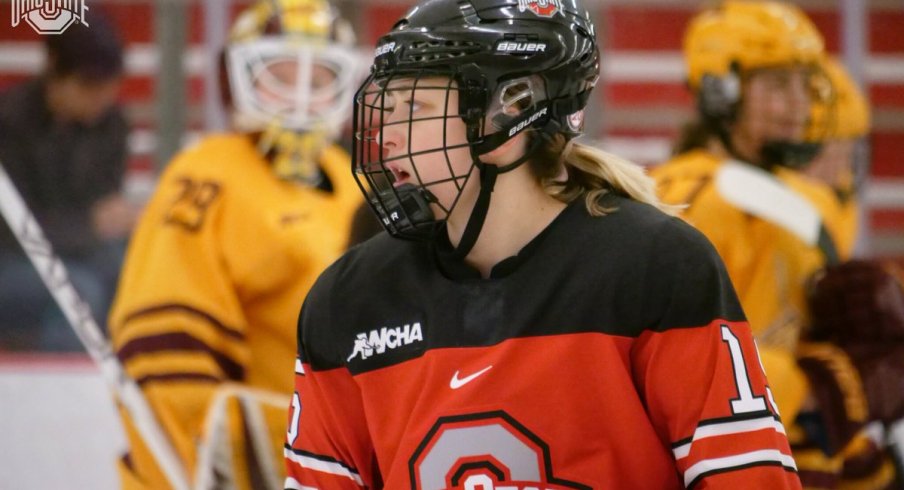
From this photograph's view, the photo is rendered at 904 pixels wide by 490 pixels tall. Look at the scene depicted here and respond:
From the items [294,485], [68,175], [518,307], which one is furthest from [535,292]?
[68,175]

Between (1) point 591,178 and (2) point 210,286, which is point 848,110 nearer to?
(2) point 210,286

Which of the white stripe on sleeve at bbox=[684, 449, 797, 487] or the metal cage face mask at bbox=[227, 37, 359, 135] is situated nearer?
the white stripe on sleeve at bbox=[684, 449, 797, 487]

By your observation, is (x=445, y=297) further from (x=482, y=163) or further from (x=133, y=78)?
(x=133, y=78)

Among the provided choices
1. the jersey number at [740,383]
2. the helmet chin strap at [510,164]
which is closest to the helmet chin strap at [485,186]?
the helmet chin strap at [510,164]

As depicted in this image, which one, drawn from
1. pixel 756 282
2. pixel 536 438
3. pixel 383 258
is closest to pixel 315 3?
pixel 756 282

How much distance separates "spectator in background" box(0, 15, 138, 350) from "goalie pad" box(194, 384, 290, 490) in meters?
0.96

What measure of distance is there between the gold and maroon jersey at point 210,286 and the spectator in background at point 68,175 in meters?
0.58

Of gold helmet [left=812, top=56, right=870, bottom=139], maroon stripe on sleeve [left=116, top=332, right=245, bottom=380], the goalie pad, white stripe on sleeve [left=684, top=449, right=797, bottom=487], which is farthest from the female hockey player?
gold helmet [left=812, top=56, right=870, bottom=139]

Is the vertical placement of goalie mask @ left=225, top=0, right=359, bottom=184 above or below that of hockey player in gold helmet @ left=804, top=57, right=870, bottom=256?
above

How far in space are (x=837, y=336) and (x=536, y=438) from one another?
112 cm
